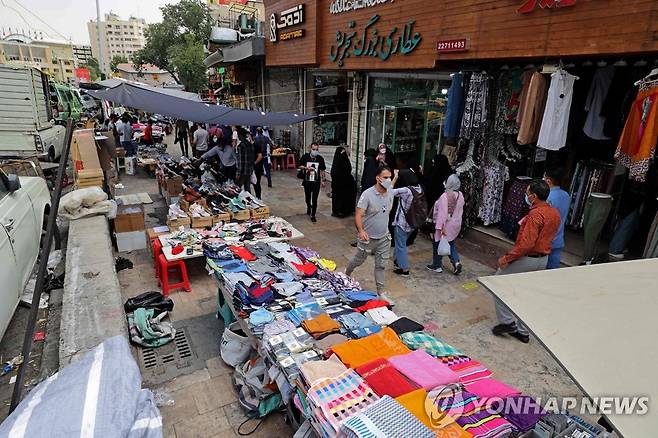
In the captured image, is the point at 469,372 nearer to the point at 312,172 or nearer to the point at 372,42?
the point at 312,172

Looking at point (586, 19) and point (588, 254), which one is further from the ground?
point (586, 19)

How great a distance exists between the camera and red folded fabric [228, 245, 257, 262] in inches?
196

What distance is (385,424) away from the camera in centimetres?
231

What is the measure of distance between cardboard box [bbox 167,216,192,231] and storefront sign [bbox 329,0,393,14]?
6.26 meters

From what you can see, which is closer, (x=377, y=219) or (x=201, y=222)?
(x=377, y=219)

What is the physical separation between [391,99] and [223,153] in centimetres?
467

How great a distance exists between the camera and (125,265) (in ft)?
21.8

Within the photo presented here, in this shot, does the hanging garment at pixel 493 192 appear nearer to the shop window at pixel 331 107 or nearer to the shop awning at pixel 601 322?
the shop awning at pixel 601 322

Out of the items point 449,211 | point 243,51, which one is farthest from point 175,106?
point 243,51

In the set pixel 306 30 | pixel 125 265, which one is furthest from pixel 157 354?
pixel 306 30

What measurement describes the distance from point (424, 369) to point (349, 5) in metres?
9.51

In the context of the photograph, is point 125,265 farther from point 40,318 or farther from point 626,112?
point 626,112

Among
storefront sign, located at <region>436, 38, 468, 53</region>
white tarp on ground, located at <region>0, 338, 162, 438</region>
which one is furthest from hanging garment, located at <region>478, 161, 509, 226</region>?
white tarp on ground, located at <region>0, 338, 162, 438</region>

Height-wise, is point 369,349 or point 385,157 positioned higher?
point 385,157
